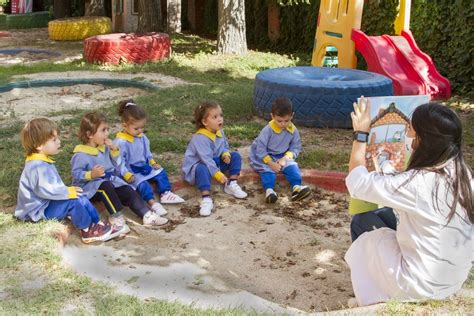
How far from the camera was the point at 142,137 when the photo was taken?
16.9ft

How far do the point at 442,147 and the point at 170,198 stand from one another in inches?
106

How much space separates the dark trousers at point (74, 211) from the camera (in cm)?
423

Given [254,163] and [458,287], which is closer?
[458,287]

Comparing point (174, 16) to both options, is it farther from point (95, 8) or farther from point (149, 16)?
point (95, 8)

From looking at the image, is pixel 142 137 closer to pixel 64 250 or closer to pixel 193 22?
pixel 64 250

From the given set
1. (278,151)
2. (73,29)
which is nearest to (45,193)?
(278,151)

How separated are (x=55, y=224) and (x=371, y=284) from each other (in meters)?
2.22

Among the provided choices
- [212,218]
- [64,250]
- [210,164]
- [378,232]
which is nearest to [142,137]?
[210,164]

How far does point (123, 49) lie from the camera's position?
1129 cm

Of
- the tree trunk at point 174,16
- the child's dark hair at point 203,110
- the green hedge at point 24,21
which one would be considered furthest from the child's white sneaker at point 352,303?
the green hedge at point 24,21

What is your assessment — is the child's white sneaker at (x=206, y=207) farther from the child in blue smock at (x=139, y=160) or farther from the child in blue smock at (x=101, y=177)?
the child in blue smock at (x=101, y=177)

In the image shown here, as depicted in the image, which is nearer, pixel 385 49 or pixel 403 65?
pixel 403 65

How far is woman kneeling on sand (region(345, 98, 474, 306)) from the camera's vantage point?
2.79m

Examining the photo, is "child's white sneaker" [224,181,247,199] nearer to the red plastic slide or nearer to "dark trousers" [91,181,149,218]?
"dark trousers" [91,181,149,218]
